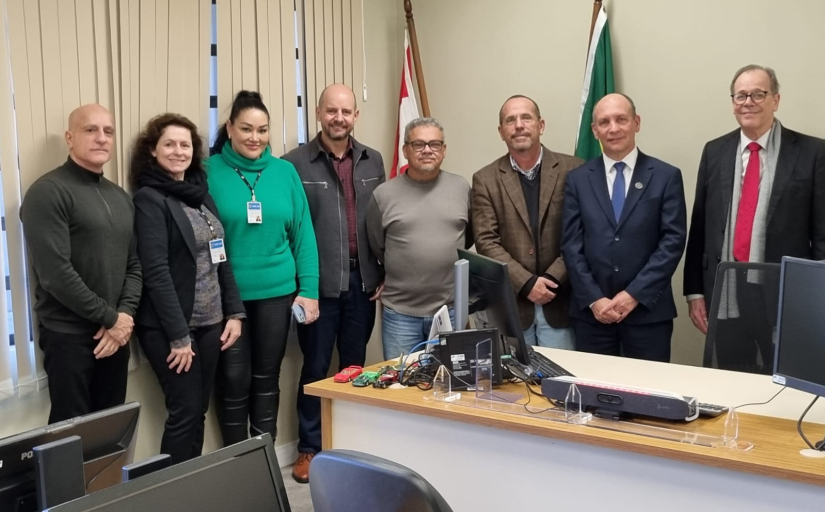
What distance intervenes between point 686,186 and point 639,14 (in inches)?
38.1

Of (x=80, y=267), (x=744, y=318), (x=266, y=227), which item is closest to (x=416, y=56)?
(x=266, y=227)

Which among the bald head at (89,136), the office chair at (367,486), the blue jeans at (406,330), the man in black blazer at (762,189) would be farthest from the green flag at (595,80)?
the office chair at (367,486)

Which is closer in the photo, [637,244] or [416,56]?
[637,244]

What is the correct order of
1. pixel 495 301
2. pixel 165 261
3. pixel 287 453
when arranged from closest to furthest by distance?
pixel 495 301, pixel 165 261, pixel 287 453

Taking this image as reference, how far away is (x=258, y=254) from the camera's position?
3.34 meters

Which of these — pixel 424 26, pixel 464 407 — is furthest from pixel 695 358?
pixel 424 26

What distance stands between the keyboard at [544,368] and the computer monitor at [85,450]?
49.9 inches

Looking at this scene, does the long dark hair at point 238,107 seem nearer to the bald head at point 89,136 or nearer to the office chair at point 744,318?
the bald head at point 89,136

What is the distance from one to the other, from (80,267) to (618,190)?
223cm

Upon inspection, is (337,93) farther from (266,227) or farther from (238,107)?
(266,227)

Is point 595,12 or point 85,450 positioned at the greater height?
point 595,12

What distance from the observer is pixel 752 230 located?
3047 millimetres

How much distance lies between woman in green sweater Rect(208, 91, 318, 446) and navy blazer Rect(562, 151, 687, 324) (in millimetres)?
1295

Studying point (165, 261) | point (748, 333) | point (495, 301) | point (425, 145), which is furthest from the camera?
point (425, 145)
